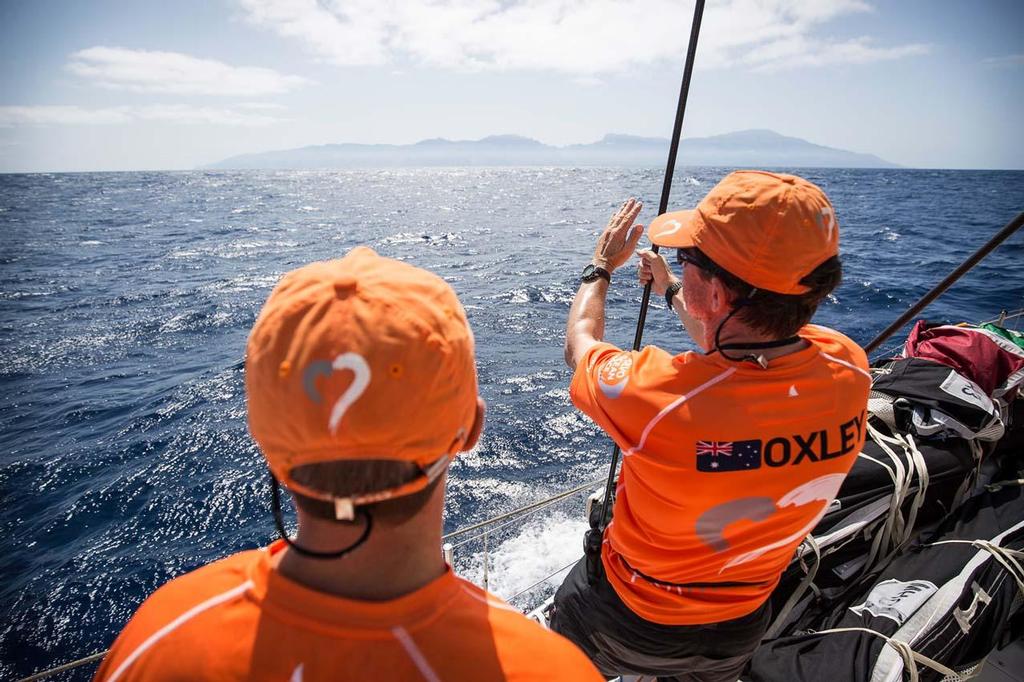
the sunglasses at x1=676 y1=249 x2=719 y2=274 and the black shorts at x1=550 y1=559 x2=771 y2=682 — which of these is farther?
the black shorts at x1=550 y1=559 x2=771 y2=682

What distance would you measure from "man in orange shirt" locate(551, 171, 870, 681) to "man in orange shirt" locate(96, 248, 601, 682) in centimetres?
59

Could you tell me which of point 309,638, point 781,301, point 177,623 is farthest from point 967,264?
point 177,623

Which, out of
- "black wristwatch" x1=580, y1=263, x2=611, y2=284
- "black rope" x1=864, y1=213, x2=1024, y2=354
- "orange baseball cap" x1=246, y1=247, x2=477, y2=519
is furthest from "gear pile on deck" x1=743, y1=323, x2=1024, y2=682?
"orange baseball cap" x1=246, y1=247, x2=477, y2=519

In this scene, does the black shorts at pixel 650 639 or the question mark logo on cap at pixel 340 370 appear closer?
the question mark logo on cap at pixel 340 370

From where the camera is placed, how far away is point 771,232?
1187 millimetres

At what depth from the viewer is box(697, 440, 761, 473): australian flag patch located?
46.9 inches

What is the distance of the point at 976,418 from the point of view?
7.93ft

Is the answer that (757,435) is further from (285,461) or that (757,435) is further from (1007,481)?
(1007,481)

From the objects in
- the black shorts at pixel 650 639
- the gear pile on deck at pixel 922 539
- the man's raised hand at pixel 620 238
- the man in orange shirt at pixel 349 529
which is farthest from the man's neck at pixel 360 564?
the gear pile on deck at pixel 922 539

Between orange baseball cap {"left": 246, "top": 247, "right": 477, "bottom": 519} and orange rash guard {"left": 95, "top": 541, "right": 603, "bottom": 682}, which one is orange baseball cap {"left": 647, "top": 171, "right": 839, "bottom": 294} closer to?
orange baseball cap {"left": 246, "top": 247, "right": 477, "bottom": 519}

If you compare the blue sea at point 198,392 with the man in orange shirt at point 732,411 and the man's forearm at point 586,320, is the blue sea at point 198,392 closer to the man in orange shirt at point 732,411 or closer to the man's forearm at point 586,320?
the man in orange shirt at point 732,411

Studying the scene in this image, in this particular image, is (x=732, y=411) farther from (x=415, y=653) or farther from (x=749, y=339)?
(x=415, y=653)

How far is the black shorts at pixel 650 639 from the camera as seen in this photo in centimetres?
155

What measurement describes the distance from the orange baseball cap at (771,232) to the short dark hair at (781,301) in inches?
0.7
